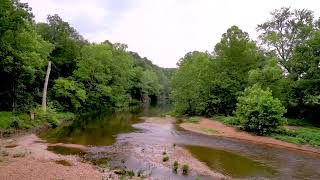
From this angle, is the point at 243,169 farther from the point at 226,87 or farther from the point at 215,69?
the point at 215,69

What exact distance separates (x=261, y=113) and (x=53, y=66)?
3005 cm

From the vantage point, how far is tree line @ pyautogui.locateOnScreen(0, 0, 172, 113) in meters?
31.4

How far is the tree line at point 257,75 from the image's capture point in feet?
128

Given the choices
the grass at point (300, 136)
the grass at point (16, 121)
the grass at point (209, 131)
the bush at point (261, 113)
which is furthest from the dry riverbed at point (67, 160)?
the bush at point (261, 113)

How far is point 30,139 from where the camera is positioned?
2673cm

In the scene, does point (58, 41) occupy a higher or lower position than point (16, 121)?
higher

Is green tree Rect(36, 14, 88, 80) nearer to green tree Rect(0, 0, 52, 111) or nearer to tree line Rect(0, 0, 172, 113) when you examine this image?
tree line Rect(0, 0, 172, 113)

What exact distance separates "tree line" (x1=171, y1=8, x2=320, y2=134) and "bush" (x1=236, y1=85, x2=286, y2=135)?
98 mm

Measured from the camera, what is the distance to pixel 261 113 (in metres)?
33.9

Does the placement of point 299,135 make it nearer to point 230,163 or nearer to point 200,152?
point 200,152

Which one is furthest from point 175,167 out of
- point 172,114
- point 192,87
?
point 172,114

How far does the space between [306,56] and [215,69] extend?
1618cm

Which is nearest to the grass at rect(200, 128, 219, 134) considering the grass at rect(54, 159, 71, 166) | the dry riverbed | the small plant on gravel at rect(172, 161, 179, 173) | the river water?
the river water

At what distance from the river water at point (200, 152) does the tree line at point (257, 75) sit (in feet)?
26.8
